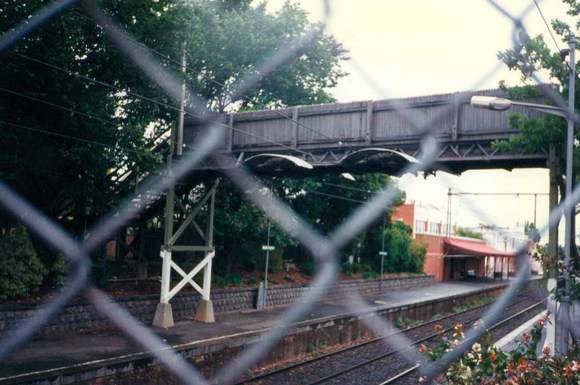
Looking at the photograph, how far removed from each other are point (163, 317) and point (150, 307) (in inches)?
28.7

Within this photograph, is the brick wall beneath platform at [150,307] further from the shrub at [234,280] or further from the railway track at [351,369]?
the railway track at [351,369]

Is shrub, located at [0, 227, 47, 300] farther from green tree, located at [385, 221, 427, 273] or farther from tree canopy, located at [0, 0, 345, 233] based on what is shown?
green tree, located at [385, 221, 427, 273]

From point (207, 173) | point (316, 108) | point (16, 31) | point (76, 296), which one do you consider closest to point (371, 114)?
point (316, 108)

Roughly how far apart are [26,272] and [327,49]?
1519cm

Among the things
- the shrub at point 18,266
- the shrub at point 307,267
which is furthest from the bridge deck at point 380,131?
the shrub at point 307,267

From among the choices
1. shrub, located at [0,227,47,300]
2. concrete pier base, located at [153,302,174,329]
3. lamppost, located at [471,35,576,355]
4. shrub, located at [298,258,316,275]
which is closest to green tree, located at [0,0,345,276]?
shrub, located at [0,227,47,300]

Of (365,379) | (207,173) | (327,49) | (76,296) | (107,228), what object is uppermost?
(327,49)

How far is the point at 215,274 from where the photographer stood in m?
22.4

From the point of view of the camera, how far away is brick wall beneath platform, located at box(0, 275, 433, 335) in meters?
12.3

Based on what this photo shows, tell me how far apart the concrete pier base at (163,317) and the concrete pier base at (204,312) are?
A: 1511mm

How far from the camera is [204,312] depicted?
661 inches

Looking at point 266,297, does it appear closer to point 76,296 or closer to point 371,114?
point 76,296

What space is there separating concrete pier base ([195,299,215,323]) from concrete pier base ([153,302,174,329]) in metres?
1.51

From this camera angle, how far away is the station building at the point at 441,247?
39.9 metres
